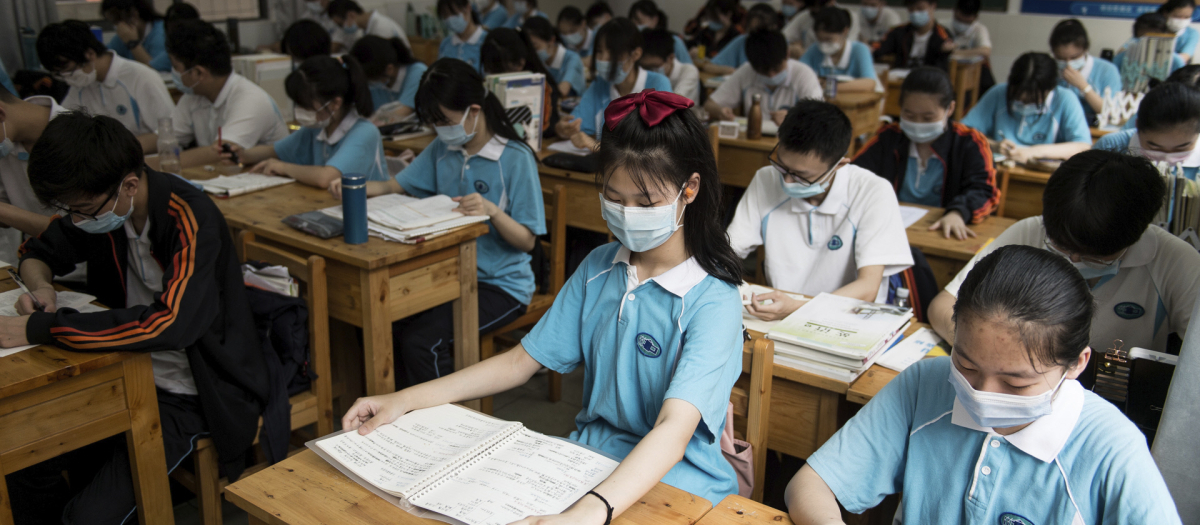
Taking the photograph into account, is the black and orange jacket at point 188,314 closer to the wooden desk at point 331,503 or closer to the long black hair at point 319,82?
the wooden desk at point 331,503

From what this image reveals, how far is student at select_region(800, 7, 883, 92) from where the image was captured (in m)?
5.55

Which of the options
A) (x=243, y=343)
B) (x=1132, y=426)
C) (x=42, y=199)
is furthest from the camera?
(x=243, y=343)

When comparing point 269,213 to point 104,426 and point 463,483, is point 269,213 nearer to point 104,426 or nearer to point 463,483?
point 104,426

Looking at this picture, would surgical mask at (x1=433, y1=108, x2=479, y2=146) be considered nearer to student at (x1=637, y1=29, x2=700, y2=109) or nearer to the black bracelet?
the black bracelet

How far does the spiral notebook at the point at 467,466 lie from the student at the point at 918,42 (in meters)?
6.84

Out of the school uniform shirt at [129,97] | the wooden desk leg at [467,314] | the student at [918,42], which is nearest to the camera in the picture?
the wooden desk leg at [467,314]

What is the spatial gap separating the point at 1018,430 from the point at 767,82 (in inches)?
145

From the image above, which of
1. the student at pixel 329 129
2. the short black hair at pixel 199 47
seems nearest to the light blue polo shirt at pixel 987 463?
the student at pixel 329 129

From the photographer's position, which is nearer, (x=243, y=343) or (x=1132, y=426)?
(x=1132, y=426)

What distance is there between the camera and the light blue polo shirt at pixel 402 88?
180 inches

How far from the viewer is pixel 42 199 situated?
1.66 meters

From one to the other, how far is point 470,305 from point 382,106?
2.46 metres

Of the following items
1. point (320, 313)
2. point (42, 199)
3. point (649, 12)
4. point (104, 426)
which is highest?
point (649, 12)

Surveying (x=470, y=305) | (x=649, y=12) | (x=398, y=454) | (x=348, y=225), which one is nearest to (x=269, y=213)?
(x=348, y=225)
